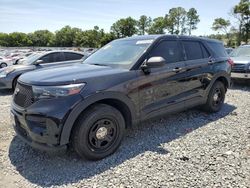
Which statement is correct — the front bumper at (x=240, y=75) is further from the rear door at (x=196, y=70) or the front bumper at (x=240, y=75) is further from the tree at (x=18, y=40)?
the tree at (x=18, y=40)

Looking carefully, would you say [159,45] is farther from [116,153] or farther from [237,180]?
[237,180]

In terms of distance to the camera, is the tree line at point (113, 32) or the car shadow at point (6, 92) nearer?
the car shadow at point (6, 92)

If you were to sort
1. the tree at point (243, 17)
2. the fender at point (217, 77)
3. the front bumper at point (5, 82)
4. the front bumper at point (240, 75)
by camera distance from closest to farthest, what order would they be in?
the fender at point (217, 77), the front bumper at point (5, 82), the front bumper at point (240, 75), the tree at point (243, 17)

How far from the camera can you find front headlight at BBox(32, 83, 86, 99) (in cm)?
327

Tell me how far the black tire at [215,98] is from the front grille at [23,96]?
3816 millimetres

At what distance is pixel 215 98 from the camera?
19.4 feet

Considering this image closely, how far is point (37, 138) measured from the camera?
10.9 ft

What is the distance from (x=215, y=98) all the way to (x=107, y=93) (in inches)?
129

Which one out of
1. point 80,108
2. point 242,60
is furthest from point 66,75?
point 242,60

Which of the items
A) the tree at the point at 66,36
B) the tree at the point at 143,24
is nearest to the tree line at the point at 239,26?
the tree at the point at 143,24

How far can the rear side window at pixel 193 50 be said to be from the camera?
16.6ft

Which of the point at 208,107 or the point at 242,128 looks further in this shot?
the point at 208,107

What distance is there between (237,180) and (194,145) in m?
1.06

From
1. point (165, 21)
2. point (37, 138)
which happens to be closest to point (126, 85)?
point (37, 138)
